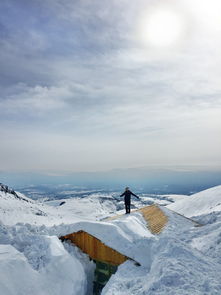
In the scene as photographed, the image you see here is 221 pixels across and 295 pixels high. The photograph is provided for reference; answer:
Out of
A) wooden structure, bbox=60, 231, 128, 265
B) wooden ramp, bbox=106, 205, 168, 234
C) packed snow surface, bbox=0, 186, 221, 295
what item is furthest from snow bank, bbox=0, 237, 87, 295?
wooden ramp, bbox=106, 205, 168, 234

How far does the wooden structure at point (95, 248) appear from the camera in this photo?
11672 mm

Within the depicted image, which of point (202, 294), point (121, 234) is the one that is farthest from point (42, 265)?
point (202, 294)

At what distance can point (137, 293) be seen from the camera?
7.53m

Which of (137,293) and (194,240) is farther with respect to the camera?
(194,240)

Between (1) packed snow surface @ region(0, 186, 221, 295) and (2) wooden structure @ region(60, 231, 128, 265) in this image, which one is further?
(2) wooden structure @ region(60, 231, 128, 265)

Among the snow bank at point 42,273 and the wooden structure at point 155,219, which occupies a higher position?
the wooden structure at point 155,219

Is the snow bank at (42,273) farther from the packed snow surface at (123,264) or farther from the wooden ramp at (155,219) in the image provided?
the wooden ramp at (155,219)

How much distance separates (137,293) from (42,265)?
16.5 feet

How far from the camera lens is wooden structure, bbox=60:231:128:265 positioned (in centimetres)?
1167

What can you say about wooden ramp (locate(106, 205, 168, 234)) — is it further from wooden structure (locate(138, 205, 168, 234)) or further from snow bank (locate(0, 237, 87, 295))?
snow bank (locate(0, 237, 87, 295))

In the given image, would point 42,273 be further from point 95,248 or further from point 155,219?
point 155,219

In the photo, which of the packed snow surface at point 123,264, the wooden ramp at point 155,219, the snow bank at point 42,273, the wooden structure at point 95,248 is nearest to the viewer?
the packed snow surface at point 123,264

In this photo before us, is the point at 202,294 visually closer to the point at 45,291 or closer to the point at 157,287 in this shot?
the point at 157,287

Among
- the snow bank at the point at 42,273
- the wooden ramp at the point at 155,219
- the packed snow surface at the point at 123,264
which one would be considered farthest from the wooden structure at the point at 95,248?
the wooden ramp at the point at 155,219
